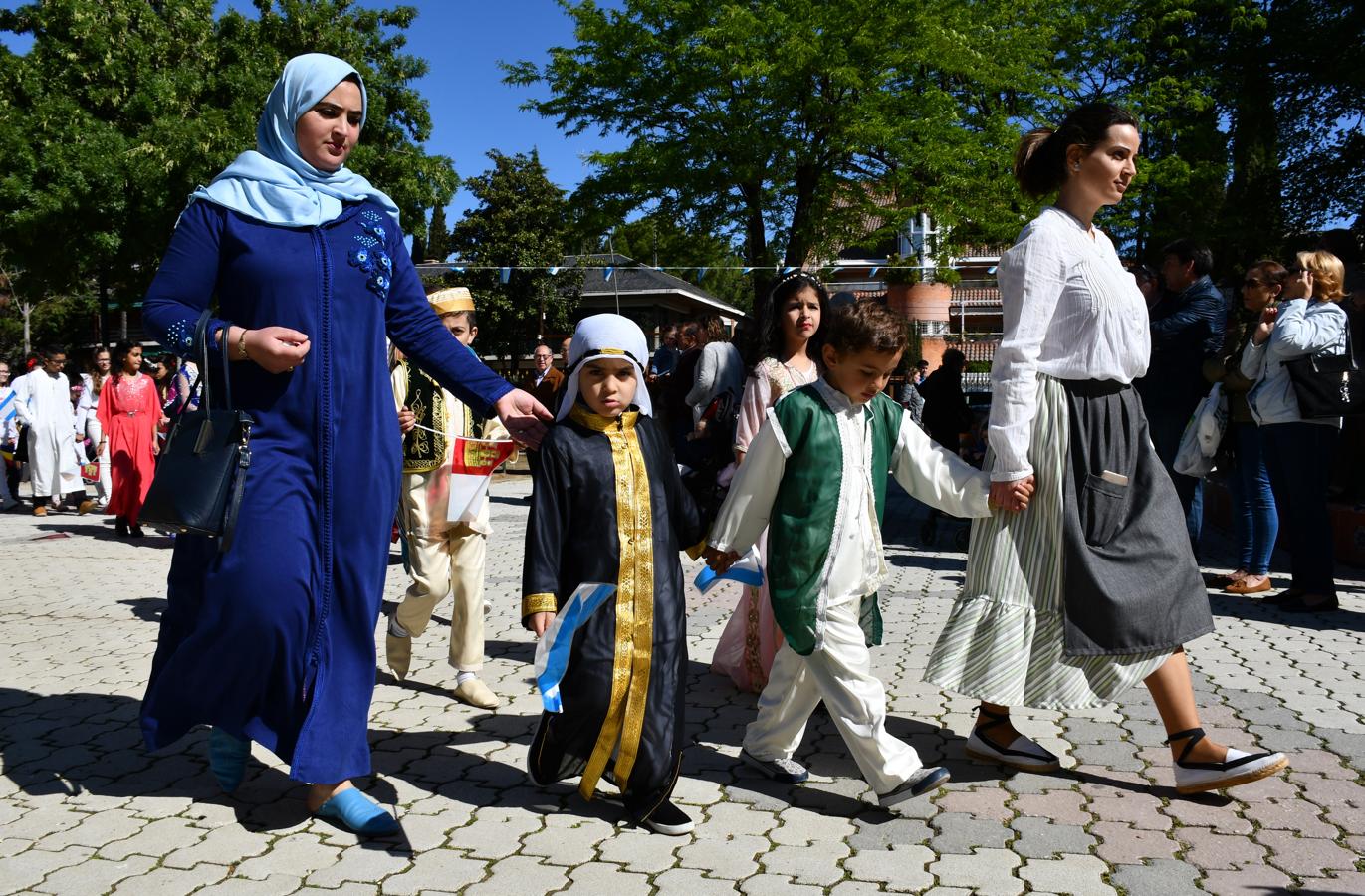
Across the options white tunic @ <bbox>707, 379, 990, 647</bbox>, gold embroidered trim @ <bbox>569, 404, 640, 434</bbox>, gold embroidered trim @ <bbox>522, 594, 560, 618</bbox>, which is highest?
gold embroidered trim @ <bbox>569, 404, 640, 434</bbox>

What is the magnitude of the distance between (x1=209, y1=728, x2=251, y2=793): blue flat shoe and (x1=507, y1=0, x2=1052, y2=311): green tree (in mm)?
16800

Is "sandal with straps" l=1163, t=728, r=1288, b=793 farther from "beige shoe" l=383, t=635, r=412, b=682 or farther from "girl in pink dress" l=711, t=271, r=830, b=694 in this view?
"beige shoe" l=383, t=635, r=412, b=682

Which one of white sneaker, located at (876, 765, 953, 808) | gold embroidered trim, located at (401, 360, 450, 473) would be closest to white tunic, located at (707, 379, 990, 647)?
white sneaker, located at (876, 765, 953, 808)

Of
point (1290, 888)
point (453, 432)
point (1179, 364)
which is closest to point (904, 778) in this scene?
point (1290, 888)

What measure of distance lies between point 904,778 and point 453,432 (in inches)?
107

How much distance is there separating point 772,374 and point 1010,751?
1.76 m

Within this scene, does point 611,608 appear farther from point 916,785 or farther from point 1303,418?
point 1303,418

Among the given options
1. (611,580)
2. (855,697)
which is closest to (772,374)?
(611,580)

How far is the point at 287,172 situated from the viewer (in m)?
3.52

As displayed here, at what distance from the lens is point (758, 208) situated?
69.4 feet

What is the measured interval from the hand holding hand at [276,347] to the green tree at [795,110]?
1665 cm

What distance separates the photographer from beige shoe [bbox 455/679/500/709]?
15.9ft

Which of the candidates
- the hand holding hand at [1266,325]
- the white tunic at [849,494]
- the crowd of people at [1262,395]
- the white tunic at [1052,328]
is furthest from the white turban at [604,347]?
the hand holding hand at [1266,325]

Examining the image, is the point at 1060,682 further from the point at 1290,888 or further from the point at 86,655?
the point at 86,655
